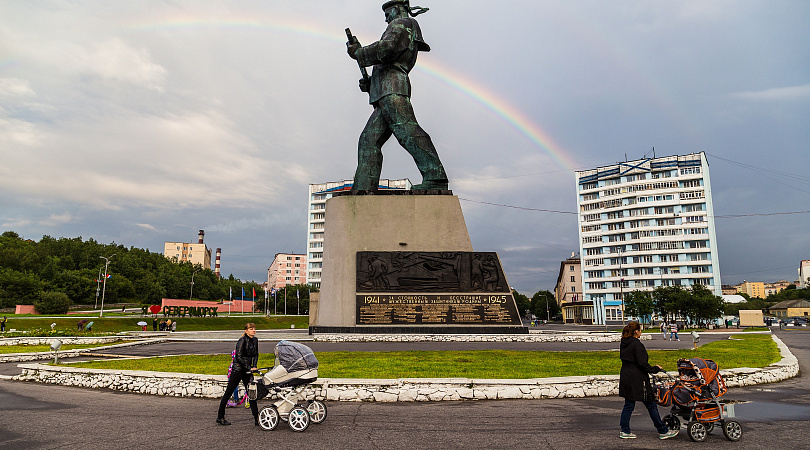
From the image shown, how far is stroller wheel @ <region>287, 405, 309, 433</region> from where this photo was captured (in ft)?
22.2

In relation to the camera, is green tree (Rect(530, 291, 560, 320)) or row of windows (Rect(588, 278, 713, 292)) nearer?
row of windows (Rect(588, 278, 713, 292))

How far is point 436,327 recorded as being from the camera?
2116cm

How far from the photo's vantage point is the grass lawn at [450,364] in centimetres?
1053

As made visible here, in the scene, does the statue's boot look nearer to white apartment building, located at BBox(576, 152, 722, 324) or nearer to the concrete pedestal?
the concrete pedestal

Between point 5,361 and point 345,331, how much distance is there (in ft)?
39.4

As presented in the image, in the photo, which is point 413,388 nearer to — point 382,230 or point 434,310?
point 434,310

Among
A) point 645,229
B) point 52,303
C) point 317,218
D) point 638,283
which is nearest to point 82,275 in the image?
point 52,303

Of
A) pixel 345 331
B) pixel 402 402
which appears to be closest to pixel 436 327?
pixel 345 331

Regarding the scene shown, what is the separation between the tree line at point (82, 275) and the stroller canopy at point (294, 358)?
6097 cm

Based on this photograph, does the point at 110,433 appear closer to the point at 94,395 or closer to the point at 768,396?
the point at 94,395

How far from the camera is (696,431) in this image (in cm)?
620

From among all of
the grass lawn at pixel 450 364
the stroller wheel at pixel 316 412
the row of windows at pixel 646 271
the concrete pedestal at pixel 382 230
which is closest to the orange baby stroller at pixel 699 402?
the grass lawn at pixel 450 364

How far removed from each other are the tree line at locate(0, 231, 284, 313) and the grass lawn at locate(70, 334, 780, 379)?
54.5 meters

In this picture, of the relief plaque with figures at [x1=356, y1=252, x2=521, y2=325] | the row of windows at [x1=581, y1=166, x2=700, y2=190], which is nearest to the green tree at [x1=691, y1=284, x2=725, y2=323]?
the row of windows at [x1=581, y1=166, x2=700, y2=190]
